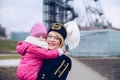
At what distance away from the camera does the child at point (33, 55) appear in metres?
1.30

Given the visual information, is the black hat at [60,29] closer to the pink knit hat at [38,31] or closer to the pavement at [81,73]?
the pink knit hat at [38,31]

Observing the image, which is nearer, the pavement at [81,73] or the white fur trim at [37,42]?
the white fur trim at [37,42]

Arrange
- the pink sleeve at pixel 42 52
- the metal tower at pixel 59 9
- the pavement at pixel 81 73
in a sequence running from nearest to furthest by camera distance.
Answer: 1. the pink sleeve at pixel 42 52
2. the pavement at pixel 81 73
3. the metal tower at pixel 59 9

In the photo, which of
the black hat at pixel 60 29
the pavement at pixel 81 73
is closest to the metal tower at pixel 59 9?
the pavement at pixel 81 73

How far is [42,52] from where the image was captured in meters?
1.30

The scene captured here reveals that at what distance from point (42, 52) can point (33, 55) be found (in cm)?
5

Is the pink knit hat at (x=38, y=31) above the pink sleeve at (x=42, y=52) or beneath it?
above

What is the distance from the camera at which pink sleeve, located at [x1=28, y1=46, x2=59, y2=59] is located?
1.29 meters

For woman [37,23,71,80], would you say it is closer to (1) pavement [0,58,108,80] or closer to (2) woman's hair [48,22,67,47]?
(2) woman's hair [48,22,67,47]

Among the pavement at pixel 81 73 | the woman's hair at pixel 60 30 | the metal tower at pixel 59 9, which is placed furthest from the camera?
the metal tower at pixel 59 9

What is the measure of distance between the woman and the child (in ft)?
0.09

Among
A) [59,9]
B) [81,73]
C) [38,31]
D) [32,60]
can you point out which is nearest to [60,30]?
[38,31]

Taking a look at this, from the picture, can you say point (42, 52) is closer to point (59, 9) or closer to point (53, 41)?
point (53, 41)

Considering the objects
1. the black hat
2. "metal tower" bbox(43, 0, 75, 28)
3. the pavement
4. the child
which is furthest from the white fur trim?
"metal tower" bbox(43, 0, 75, 28)
